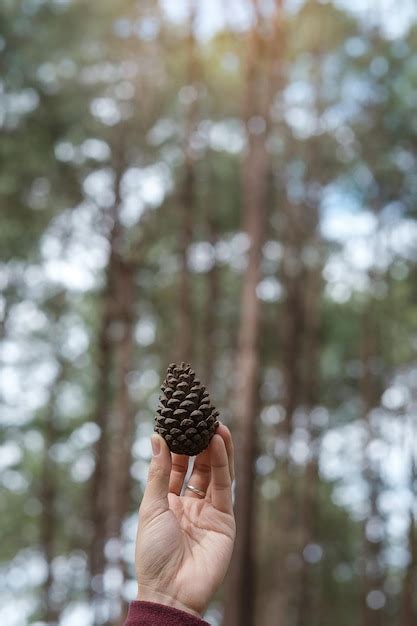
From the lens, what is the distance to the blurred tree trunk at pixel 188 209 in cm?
995

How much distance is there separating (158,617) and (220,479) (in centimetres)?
36

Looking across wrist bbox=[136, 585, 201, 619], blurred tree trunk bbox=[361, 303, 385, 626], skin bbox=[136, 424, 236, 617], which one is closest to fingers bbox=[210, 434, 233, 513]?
skin bbox=[136, 424, 236, 617]

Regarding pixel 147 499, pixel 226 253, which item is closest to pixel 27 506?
pixel 226 253

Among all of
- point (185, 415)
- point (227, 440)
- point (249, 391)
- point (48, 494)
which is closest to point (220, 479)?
point (227, 440)

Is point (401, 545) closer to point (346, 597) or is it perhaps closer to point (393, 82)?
point (346, 597)

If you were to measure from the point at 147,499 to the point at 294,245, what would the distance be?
40.0ft

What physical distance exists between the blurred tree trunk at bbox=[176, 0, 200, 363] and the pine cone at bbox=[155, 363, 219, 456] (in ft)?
25.8

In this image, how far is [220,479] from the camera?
6.29 ft

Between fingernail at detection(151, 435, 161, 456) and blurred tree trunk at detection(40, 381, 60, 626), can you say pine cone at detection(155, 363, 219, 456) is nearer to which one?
fingernail at detection(151, 435, 161, 456)

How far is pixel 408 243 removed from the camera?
13945mm

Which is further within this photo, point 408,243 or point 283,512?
point 408,243

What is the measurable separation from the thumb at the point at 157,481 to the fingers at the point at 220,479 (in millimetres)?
133

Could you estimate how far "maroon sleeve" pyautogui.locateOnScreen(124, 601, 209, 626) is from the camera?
1.67 m

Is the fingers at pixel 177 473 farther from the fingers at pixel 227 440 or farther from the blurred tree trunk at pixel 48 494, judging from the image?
the blurred tree trunk at pixel 48 494
